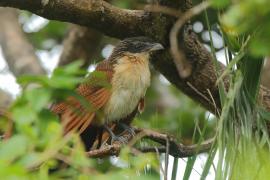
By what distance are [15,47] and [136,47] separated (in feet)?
8.36

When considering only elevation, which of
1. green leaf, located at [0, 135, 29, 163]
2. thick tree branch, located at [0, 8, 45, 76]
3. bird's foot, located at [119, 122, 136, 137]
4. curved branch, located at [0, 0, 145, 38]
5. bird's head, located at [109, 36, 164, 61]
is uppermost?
curved branch, located at [0, 0, 145, 38]

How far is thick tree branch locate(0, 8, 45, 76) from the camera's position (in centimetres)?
696

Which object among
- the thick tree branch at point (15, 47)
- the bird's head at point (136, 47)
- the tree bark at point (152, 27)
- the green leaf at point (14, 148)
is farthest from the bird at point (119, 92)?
the green leaf at point (14, 148)

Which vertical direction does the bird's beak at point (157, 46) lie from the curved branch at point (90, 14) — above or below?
below

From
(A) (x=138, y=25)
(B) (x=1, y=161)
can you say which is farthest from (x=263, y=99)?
(B) (x=1, y=161)

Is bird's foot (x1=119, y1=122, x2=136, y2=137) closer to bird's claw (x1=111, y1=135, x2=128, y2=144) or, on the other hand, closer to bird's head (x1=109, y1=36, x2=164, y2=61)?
bird's claw (x1=111, y1=135, x2=128, y2=144)

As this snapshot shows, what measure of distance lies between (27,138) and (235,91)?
128 centimetres

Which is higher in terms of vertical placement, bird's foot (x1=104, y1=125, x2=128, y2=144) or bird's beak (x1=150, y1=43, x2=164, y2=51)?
bird's beak (x1=150, y1=43, x2=164, y2=51)

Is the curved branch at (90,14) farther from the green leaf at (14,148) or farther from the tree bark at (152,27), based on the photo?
the green leaf at (14,148)

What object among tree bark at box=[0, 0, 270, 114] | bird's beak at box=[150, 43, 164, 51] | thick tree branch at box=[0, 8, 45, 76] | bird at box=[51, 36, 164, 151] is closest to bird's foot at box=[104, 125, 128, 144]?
bird at box=[51, 36, 164, 151]

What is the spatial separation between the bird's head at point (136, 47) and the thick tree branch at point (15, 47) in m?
1.74

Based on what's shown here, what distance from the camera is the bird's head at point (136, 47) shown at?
452 centimetres

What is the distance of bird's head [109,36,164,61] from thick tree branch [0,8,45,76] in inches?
68.7

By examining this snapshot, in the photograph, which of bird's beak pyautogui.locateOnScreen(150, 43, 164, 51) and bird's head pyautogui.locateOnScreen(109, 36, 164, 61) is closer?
bird's beak pyautogui.locateOnScreen(150, 43, 164, 51)
